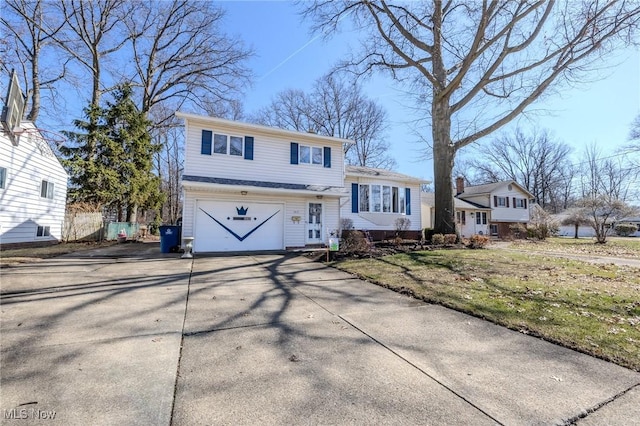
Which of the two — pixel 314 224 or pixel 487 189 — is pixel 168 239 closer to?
pixel 314 224

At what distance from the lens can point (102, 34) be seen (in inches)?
776

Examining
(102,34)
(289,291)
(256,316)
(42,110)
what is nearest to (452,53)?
(289,291)

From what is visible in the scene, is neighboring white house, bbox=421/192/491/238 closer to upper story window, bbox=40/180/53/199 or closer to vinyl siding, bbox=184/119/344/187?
vinyl siding, bbox=184/119/344/187

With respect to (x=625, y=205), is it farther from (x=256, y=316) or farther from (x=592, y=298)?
(x=256, y=316)

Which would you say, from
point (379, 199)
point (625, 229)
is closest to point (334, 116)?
point (379, 199)

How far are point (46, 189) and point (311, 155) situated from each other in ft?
42.8

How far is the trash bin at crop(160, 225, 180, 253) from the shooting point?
1155 centimetres

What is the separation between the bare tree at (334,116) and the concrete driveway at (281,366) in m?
27.3

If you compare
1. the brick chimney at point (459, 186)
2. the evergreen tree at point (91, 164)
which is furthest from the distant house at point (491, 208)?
the evergreen tree at point (91, 164)

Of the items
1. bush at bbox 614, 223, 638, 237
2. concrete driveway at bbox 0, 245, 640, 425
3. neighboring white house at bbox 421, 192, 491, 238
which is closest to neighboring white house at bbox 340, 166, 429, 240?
neighboring white house at bbox 421, 192, 491, 238

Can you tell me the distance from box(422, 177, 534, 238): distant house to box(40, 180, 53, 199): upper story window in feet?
87.2

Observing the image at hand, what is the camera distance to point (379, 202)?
1766 centimetres

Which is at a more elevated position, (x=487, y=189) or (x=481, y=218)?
(x=487, y=189)

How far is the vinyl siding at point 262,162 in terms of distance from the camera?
11945 millimetres
